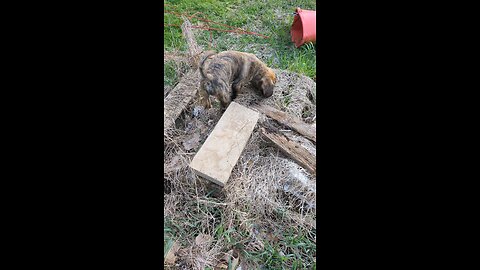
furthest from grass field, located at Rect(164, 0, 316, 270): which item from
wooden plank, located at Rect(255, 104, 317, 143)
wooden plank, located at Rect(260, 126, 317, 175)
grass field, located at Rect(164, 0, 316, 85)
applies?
wooden plank, located at Rect(255, 104, 317, 143)

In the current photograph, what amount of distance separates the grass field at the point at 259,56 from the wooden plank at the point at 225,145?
0.78 ft

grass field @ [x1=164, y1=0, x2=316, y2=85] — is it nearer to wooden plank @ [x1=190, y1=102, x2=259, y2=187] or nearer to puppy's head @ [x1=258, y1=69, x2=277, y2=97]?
puppy's head @ [x1=258, y1=69, x2=277, y2=97]

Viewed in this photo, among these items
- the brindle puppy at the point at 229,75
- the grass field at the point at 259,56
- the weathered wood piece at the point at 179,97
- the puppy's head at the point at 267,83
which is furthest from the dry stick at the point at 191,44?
the puppy's head at the point at 267,83

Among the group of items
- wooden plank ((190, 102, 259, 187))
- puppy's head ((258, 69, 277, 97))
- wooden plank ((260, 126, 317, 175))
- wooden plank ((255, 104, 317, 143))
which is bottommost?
wooden plank ((260, 126, 317, 175))

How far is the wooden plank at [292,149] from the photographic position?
2932 millimetres

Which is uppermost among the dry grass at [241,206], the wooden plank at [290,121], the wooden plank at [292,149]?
the wooden plank at [290,121]

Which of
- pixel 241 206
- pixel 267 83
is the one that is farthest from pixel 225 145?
pixel 267 83

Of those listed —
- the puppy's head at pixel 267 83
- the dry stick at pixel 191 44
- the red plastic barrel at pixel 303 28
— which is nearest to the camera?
the puppy's head at pixel 267 83

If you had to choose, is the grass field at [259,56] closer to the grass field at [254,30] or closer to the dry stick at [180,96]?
the grass field at [254,30]

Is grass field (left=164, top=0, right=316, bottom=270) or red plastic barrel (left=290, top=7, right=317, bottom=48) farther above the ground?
red plastic barrel (left=290, top=7, right=317, bottom=48)

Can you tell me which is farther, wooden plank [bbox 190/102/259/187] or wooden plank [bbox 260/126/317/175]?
wooden plank [bbox 260/126/317/175]

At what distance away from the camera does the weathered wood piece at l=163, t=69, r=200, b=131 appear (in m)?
3.18

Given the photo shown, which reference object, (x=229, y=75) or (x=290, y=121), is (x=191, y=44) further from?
(x=290, y=121)

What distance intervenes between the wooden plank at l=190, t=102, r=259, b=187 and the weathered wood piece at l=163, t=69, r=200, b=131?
0.49 metres
